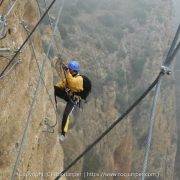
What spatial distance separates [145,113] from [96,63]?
18.3ft

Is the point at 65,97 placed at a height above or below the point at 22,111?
above

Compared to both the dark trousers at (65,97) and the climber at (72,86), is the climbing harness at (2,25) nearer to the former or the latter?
the climber at (72,86)

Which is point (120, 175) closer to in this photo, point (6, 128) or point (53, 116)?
point (53, 116)

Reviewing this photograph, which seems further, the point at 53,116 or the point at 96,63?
the point at 96,63

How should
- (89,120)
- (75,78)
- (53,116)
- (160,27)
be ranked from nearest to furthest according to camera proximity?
1. (75,78)
2. (53,116)
3. (89,120)
4. (160,27)

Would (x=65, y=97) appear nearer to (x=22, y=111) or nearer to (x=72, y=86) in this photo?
(x=72, y=86)

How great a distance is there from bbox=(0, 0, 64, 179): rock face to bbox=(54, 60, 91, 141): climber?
902 mm

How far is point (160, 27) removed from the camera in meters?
42.0

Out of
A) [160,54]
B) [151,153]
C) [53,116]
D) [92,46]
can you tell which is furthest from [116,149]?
[53,116]

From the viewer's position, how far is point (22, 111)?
10.6 meters

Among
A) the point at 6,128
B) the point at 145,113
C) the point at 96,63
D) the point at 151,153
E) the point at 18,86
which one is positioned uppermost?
the point at 18,86

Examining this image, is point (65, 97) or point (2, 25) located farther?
point (65, 97)

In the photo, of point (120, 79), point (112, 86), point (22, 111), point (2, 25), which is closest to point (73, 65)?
point (2, 25)

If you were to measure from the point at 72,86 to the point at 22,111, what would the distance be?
1.76 meters
